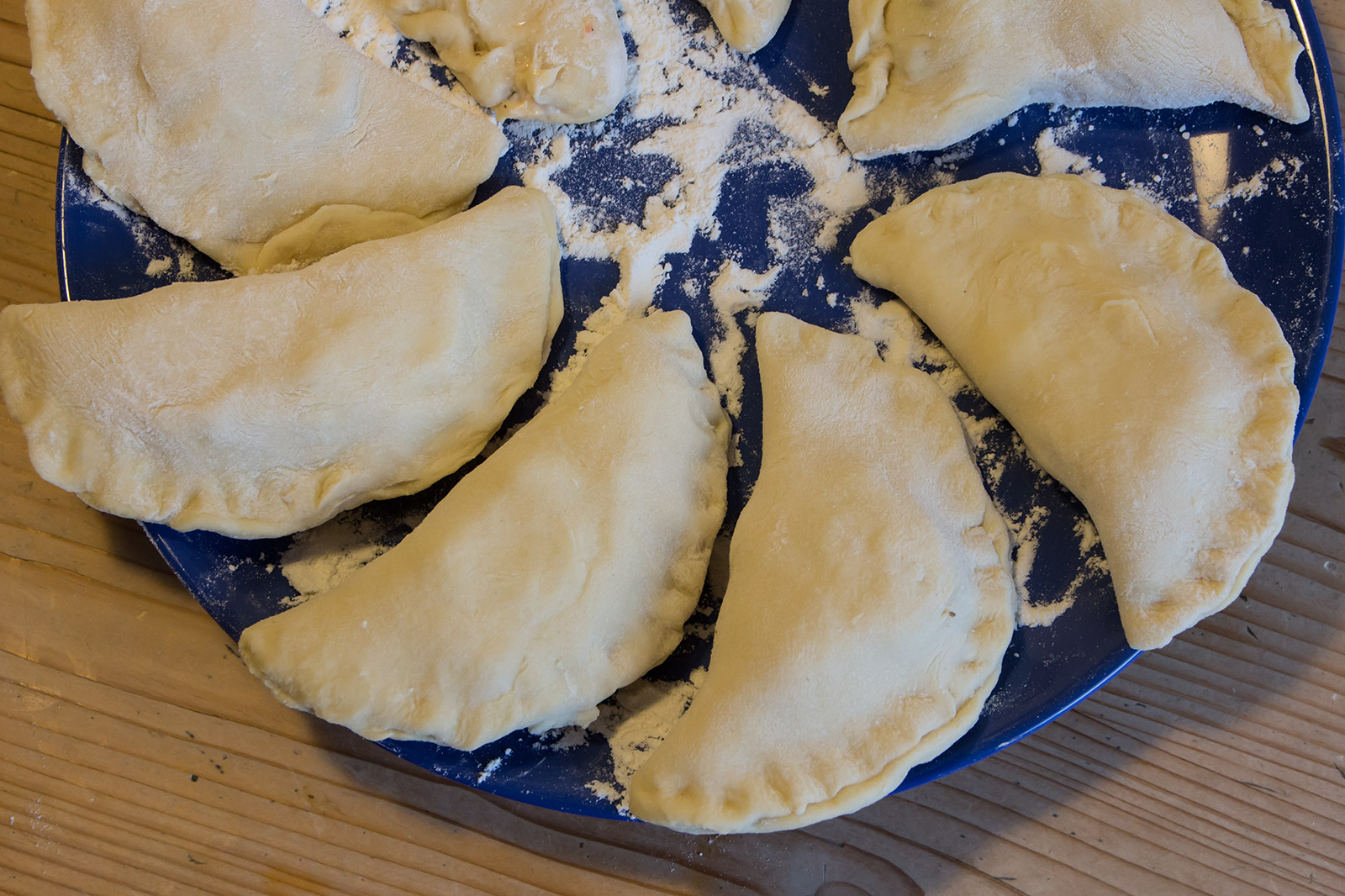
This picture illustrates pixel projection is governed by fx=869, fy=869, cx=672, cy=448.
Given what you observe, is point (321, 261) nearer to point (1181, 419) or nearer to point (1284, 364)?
point (1181, 419)

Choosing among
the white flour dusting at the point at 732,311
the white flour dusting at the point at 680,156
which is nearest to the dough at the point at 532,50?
the white flour dusting at the point at 680,156

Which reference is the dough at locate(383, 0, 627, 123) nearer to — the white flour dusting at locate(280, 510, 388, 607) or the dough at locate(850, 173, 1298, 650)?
the dough at locate(850, 173, 1298, 650)

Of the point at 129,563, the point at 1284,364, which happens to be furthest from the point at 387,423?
the point at 1284,364

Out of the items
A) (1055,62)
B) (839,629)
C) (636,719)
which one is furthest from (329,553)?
(1055,62)

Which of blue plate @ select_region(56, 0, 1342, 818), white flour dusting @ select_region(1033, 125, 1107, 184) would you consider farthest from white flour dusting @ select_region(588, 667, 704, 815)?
white flour dusting @ select_region(1033, 125, 1107, 184)

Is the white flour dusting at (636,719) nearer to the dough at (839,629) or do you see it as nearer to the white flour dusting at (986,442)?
the dough at (839,629)
